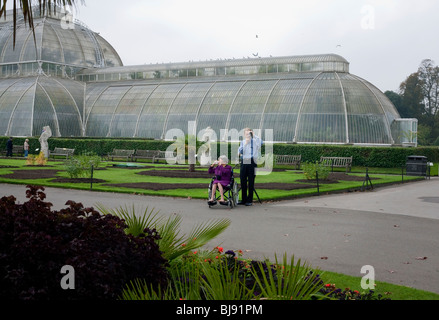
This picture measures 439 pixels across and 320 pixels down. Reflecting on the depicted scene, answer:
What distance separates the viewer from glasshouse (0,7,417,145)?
44.8 meters

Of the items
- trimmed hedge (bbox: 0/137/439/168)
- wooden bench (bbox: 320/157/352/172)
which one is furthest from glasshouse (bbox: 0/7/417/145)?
wooden bench (bbox: 320/157/352/172)

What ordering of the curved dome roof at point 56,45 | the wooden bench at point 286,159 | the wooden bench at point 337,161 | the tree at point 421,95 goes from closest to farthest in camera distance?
the wooden bench at point 337,161
the wooden bench at point 286,159
the curved dome roof at point 56,45
the tree at point 421,95

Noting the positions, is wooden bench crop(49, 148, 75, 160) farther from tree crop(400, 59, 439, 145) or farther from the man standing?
tree crop(400, 59, 439, 145)

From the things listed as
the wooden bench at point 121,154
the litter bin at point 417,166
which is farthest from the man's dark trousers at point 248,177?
the wooden bench at point 121,154

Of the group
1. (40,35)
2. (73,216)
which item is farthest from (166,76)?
(73,216)

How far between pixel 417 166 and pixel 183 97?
26415 mm

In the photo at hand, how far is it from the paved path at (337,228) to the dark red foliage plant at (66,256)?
12.9ft

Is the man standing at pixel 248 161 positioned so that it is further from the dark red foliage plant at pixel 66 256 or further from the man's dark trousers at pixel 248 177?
the dark red foliage plant at pixel 66 256

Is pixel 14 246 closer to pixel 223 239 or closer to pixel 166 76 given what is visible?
pixel 223 239

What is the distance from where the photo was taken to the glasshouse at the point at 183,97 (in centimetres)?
4484

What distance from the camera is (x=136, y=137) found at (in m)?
51.2

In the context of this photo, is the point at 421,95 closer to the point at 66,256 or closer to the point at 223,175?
the point at 223,175

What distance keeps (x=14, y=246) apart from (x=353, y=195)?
17243mm

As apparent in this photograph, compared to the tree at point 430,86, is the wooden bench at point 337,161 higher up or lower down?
lower down
